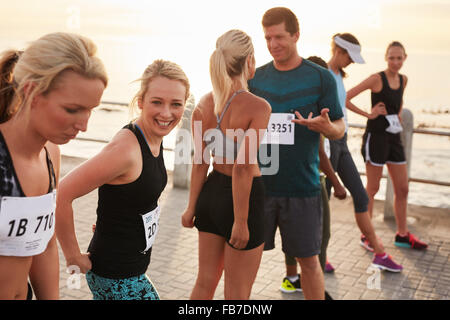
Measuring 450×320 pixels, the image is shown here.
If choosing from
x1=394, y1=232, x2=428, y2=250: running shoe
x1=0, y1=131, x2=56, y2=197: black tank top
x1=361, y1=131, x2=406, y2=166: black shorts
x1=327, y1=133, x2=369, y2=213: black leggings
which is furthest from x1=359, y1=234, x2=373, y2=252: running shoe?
x1=0, y1=131, x2=56, y2=197: black tank top

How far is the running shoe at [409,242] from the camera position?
6.12 meters

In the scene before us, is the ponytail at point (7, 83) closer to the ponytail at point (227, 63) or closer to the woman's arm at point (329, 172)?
the ponytail at point (227, 63)

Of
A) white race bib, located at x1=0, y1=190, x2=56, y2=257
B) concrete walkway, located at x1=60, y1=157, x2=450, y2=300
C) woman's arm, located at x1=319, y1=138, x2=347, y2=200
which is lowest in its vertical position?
concrete walkway, located at x1=60, y1=157, x2=450, y2=300

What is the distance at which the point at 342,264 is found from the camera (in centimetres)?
561

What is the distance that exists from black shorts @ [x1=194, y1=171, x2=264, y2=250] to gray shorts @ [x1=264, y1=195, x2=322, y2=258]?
2.05ft

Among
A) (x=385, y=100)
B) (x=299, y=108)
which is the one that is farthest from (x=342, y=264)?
(x=299, y=108)

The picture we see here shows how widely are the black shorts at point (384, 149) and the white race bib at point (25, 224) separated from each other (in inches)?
185

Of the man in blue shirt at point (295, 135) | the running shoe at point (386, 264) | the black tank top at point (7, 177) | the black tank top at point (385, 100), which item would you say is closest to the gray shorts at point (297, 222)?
the man in blue shirt at point (295, 135)

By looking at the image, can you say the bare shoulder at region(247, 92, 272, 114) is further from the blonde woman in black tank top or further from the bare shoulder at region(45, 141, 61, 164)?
the blonde woman in black tank top

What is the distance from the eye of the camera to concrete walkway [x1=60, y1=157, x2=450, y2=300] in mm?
4812

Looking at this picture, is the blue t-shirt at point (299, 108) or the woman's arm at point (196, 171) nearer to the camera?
the woman's arm at point (196, 171)

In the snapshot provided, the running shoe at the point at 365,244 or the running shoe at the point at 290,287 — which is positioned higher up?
the running shoe at the point at 290,287

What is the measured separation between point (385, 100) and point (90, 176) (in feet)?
14.8

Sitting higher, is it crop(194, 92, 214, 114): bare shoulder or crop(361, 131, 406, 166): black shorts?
crop(194, 92, 214, 114): bare shoulder
